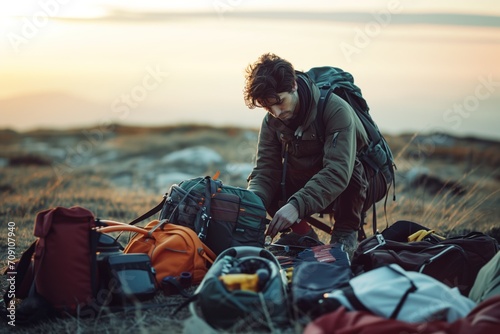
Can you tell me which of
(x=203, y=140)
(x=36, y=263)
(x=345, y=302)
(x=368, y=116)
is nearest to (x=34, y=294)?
(x=36, y=263)

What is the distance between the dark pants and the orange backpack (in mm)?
1388

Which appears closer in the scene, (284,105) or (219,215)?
Result: (219,215)

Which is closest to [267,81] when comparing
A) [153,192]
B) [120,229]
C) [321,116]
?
[321,116]

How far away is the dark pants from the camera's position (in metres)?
6.29

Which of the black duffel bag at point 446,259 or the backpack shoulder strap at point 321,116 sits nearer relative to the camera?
the black duffel bag at point 446,259

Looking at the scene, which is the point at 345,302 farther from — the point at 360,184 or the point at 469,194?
the point at 469,194

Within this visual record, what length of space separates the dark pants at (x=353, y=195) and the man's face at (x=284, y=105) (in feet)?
2.54

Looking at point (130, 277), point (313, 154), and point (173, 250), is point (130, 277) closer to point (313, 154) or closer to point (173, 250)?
point (173, 250)

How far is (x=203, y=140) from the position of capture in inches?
1051

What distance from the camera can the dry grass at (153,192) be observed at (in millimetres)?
4738

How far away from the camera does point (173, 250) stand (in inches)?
Answer: 204

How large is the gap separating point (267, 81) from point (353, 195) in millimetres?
1499

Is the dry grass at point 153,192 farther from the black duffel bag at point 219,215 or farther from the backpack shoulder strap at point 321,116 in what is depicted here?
the backpack shoulder strap at point 321,116

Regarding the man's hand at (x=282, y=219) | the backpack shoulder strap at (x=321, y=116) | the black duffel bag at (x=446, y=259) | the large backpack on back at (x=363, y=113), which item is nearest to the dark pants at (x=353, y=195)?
the large backpack on back at (x=363, y=113)
